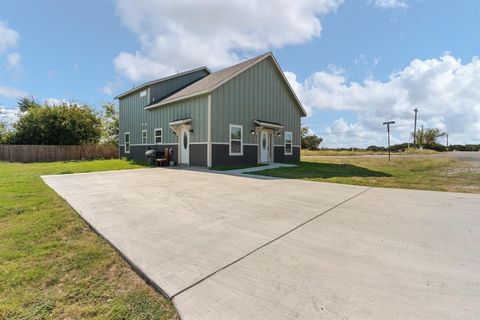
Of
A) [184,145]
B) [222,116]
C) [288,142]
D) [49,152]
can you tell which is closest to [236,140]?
[222,116]

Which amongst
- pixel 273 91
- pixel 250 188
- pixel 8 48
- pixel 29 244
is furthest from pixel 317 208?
pixel 8 48

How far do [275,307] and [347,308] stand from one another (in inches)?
22.0

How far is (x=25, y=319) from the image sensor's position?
1822 millimetres

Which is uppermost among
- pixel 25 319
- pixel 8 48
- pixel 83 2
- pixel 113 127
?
pixel 8 48

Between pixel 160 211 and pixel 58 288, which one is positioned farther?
pixel 160 211

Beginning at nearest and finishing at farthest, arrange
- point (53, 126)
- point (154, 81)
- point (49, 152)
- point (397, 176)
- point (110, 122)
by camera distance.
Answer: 1. point (397, 176)
2. point (154, 81)
3. point (49, 152)
4. point (53, 126)
5. point (110, 122)

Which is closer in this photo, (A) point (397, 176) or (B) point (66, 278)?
(B) point (66, 278)

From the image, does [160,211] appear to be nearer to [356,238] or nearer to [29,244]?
[29,244]

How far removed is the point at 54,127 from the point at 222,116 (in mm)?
19291

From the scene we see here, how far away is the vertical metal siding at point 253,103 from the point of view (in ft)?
42.1

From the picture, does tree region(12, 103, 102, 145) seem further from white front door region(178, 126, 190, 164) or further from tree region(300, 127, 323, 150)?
tree region(300, 127, 323, 150)

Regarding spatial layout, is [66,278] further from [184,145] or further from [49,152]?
[49,152]

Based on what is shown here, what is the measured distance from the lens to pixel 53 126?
74.2 feet

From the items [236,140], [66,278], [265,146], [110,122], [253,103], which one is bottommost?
[66,278]
